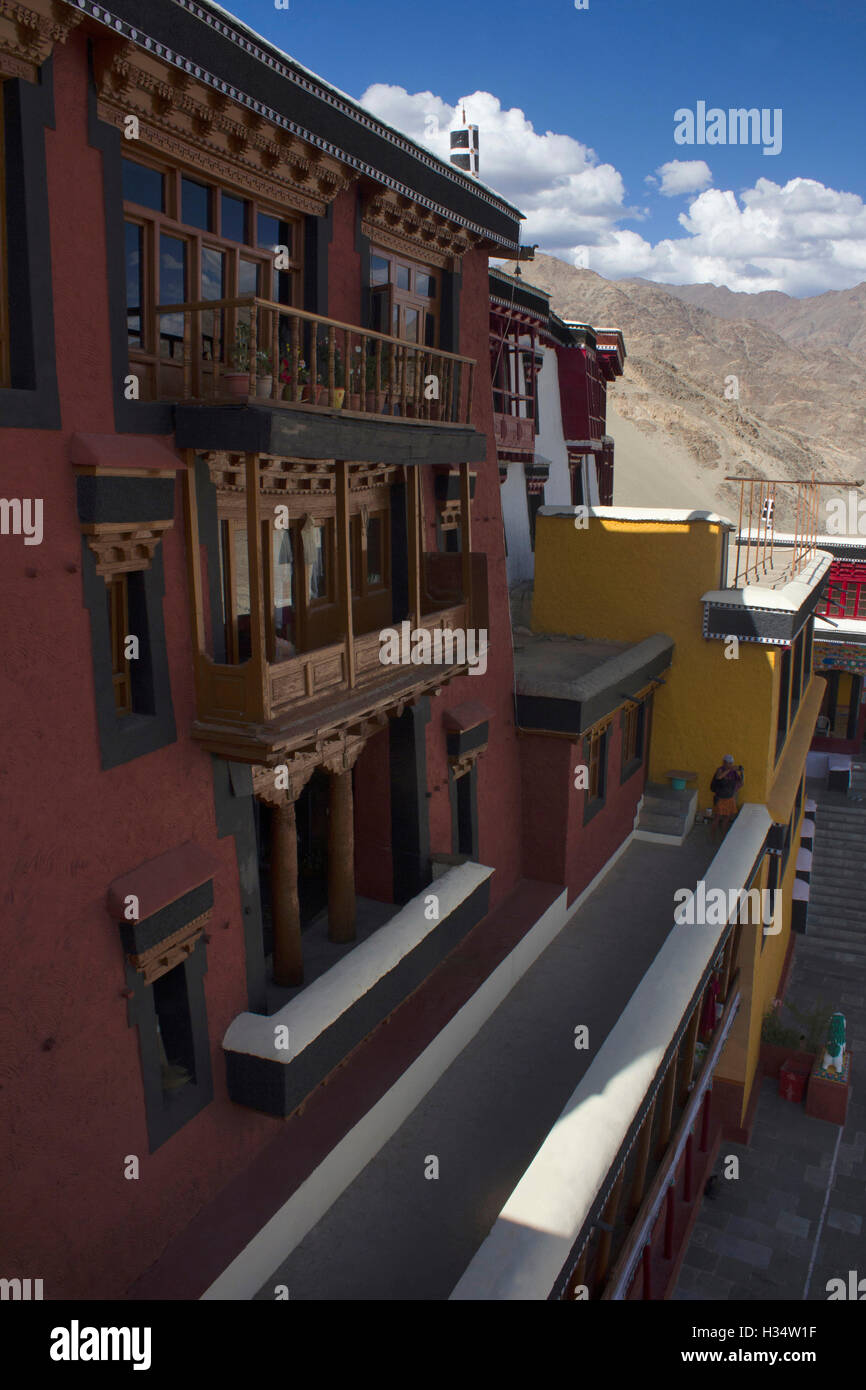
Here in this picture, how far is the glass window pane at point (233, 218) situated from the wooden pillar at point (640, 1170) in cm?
1061

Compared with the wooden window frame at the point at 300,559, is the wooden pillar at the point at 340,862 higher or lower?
lower

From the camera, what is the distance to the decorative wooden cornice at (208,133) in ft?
23.1

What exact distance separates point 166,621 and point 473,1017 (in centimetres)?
690

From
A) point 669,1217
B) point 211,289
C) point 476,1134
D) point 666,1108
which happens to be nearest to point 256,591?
point 211,289

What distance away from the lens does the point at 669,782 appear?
1986 centimetres

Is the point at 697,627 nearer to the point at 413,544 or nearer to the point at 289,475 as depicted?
the point at 413,544

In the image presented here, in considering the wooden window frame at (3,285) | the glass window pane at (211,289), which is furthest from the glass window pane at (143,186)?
the wooden window frame at (3,285)

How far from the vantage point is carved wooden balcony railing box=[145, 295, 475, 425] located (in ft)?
25.4

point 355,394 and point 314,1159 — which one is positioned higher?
point 355,394

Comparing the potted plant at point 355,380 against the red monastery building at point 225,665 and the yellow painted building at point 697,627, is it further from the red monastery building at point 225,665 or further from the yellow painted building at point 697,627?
the yellow painted building at point 697,627

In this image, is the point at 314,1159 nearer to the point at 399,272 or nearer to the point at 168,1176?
the point at 168,1176

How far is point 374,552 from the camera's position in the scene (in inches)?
472

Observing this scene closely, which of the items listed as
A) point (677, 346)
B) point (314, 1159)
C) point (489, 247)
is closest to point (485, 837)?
point (314, 1159)

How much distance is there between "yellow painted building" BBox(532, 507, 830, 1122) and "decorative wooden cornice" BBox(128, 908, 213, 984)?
12794 millimetres
